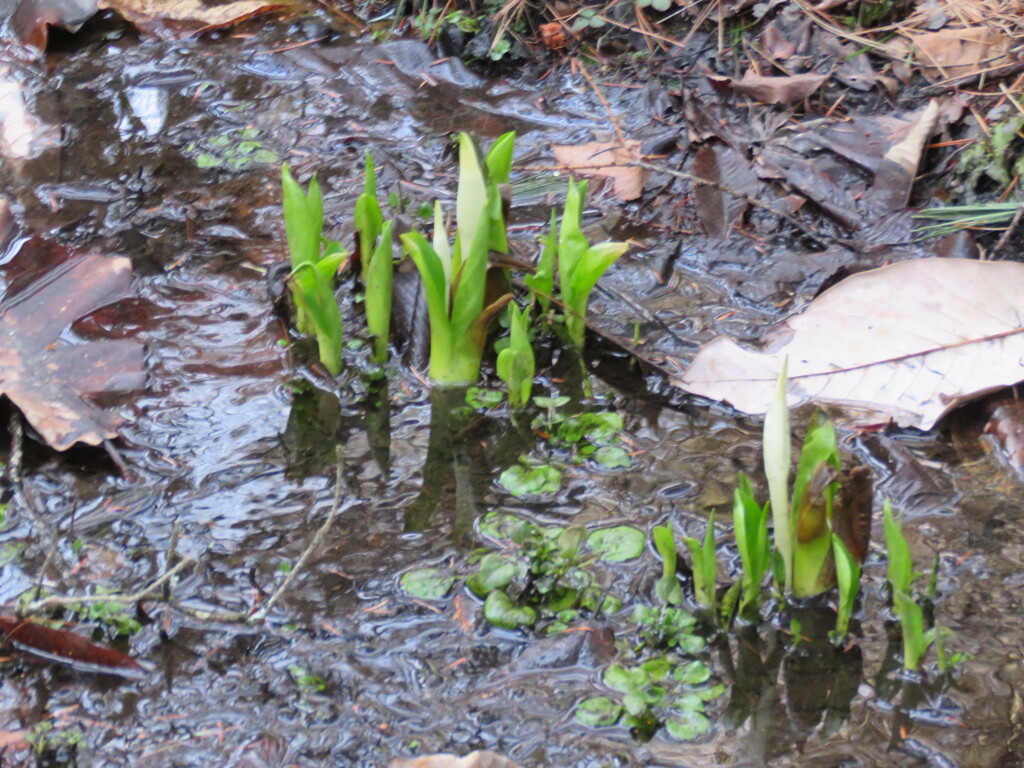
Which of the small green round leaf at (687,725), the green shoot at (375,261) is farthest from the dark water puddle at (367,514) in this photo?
the green shoot at (375,261)

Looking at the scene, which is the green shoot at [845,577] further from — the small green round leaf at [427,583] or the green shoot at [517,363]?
the green shoot at [517,363]

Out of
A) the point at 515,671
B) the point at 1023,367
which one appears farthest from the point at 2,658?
the point at 1023,367

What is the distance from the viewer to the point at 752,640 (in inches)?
72.2

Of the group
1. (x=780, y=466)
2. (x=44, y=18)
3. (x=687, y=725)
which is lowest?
(x=687, y=725)

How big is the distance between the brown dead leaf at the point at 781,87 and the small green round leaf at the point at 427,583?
2.23 metres

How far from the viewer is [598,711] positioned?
5.59 feet

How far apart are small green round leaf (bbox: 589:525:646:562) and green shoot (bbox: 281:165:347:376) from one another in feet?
2.82

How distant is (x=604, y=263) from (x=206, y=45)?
2.68 meters

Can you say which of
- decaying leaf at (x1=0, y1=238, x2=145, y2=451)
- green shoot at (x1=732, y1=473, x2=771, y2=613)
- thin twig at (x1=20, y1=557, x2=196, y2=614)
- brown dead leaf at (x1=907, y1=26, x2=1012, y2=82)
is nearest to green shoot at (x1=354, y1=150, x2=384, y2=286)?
decaying leaf at (x1=0, y1=238, x2=145, y2=451)

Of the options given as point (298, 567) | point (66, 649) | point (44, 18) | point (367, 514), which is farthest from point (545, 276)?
point (44, 18)

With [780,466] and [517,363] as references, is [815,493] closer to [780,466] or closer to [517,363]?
[780,466]

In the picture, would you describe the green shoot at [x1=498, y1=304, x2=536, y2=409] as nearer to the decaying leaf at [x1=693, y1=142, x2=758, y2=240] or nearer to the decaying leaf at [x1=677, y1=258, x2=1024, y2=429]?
the decaying leaf at [x1=677, y1=258, x2=1024, y2=429]

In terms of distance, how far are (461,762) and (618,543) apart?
616 mm

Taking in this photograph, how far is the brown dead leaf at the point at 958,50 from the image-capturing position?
3285 millimetres
